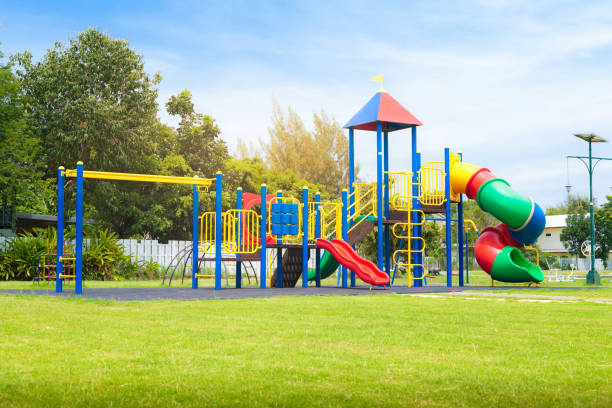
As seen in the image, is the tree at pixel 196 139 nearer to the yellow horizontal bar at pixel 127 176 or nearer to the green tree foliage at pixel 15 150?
the green tree foliage at pixel 15 150

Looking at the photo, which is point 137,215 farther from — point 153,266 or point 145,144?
point 153,266

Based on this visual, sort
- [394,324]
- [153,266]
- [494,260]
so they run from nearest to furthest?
[394,324]
[494,260]
[153,266]

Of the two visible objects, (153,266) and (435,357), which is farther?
(153,266)

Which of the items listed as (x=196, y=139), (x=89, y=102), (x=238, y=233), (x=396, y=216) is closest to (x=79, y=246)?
(x=238, y=233)

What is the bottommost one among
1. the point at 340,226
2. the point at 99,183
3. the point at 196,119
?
the point at 340,226

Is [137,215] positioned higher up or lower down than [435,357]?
higher up

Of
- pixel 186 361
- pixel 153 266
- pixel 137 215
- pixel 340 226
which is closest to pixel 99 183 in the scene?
pixel 137 215

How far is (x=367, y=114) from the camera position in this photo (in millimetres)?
A: 22484

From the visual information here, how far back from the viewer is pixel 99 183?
34594mm

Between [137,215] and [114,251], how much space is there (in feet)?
29.9

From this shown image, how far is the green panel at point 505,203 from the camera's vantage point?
70.7 ft

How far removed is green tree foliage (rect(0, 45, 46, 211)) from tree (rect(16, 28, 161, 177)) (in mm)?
903

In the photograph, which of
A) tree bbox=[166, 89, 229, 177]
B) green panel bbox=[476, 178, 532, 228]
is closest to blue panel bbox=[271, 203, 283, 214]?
green panel bbox=[476, 178, 532, 228]

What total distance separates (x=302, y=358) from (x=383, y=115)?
1691 cm
